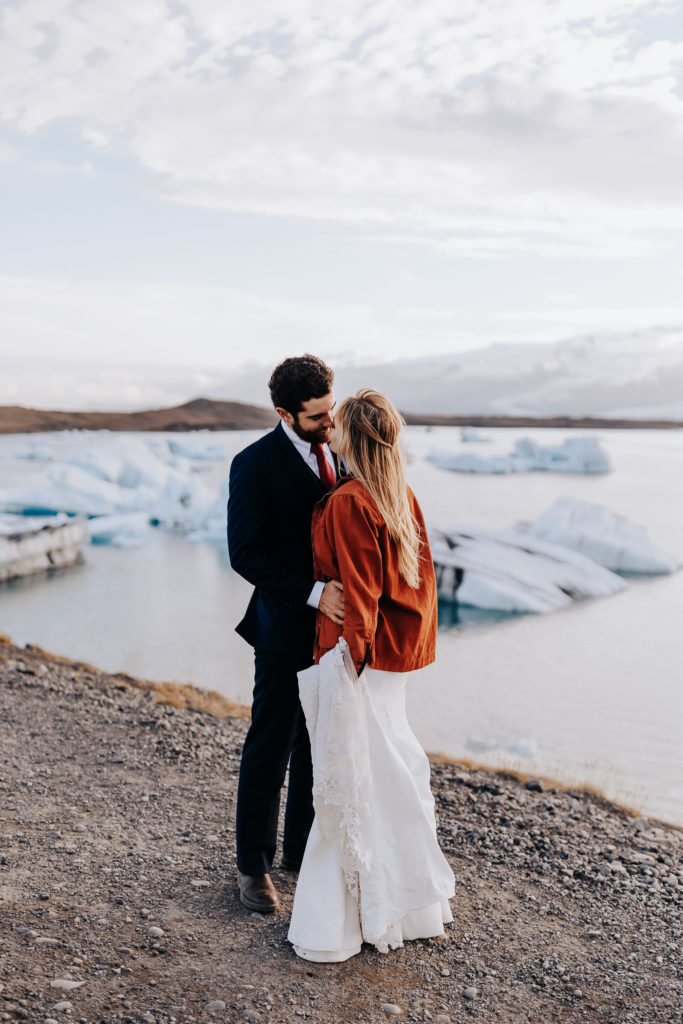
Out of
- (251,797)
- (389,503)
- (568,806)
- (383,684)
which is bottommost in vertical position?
(568,806)

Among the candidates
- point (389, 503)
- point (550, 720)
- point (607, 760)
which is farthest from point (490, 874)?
point (550, 720)

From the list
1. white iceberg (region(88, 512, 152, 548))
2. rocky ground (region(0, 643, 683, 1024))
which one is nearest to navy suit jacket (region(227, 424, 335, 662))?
rocky ground (region(0, 643, 683, 1024))

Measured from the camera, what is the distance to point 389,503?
2.36m

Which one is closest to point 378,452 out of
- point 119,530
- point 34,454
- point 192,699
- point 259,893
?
point 259,893

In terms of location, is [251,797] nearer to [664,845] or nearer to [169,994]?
[169,994]

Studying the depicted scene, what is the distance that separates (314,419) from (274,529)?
0.36m

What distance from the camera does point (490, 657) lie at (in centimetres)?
1199

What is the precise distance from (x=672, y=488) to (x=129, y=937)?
3877 cm

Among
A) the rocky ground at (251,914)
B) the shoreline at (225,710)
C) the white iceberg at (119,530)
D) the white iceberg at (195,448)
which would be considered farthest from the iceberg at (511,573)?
the white iceberg at (195,448)

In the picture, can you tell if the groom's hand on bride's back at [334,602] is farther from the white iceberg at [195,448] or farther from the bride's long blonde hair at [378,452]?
the white iceberg at [195,448]

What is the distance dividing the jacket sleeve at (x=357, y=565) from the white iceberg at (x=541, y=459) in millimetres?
32585

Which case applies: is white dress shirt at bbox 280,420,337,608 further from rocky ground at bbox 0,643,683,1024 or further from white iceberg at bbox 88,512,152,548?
white iceberg at bbox 88,512,152,548

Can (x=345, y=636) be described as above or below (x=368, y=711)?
above

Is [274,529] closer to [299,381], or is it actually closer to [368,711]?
[299,381]
